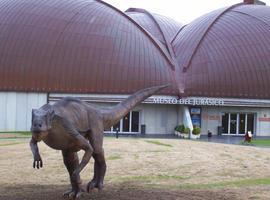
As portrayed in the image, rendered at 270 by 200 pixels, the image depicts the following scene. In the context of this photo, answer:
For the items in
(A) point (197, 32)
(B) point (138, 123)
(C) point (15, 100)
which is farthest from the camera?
(A) point (197, 32)

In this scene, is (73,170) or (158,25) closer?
(73,170)

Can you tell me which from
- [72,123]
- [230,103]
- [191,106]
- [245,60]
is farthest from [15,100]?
[72,123]

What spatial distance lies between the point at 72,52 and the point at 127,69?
18.8ft

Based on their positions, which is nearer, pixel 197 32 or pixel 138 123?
pixel 138 123

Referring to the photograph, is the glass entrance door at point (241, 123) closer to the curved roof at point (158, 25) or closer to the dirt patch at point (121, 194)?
the curved roof at point (158, 25)

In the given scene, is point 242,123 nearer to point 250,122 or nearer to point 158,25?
point 250,122

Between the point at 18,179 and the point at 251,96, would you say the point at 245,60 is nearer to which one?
the point at 251,96

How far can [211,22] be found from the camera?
52.7m

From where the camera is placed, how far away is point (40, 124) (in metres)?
8.73

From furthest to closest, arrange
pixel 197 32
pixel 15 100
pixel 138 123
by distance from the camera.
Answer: pixel 197 32 → pixel 138 123 → pixel 15 100

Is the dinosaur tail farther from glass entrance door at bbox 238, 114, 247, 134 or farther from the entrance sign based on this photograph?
glass entrance door at bbox 238, 114, 247, 134

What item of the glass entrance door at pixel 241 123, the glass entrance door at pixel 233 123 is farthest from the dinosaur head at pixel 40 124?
the glass entrance door at pixel 241 123

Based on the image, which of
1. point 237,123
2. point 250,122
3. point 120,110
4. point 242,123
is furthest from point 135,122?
point 120,110

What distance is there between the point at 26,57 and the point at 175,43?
18791 millimetres
